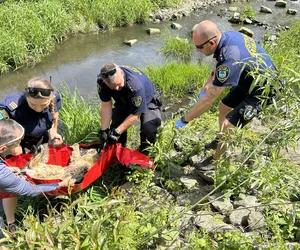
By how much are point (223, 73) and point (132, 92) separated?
3.43ft

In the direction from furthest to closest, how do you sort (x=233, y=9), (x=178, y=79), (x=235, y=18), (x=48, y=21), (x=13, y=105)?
(x=233, y=9)
(x=235, y=18)
(x=48, y=21)
(x=178, y=79)
(x=13, y=105)

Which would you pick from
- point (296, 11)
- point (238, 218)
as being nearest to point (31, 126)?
point (238, 218)

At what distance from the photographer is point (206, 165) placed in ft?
12.2

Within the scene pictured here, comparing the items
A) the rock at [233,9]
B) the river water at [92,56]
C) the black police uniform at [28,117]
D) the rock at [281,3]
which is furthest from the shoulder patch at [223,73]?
the rock at [281,3]

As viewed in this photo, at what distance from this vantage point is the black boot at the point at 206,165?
12.1 ft

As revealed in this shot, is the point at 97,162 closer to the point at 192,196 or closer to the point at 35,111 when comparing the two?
the point at 35,111

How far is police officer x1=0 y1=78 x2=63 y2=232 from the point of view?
3.23 m

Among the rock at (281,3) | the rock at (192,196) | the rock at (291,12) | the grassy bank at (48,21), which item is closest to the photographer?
the rock at (192,196)

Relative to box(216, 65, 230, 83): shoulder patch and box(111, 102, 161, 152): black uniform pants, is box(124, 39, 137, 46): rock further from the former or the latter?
box(216, 65, 230, 83): shoulder patch

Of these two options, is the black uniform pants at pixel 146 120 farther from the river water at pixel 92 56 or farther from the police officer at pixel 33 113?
the river water at pixel 92 56

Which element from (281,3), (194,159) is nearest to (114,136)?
(194,159)

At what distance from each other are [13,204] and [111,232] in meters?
1.33

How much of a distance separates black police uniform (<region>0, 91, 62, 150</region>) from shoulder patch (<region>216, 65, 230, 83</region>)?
1.85 meters

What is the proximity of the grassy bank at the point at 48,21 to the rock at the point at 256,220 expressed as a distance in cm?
640
